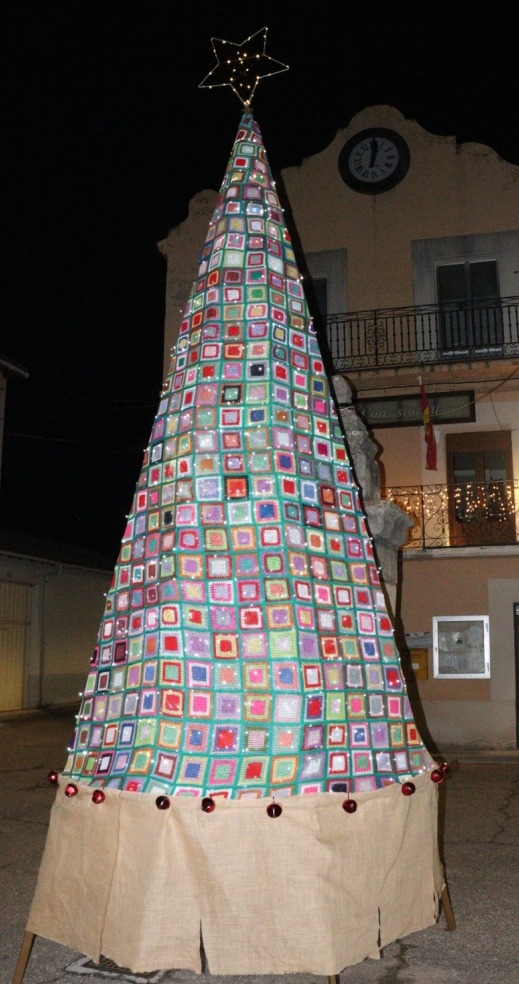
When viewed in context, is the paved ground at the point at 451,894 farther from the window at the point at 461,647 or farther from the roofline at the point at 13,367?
the roofline at the point at 13,367

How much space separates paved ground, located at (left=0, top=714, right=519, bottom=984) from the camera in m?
4.12

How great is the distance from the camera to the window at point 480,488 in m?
14.8

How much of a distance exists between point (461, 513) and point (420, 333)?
3616 mm

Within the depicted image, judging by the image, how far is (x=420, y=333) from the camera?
52.0 feet

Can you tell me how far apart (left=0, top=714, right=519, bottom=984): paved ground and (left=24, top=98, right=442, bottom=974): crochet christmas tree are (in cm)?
36

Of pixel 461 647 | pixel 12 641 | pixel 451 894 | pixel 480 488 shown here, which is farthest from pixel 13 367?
pixel 451 894

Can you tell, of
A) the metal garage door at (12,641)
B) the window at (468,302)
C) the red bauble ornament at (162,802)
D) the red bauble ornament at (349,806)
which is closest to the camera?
the red bauble ornament at (162,802)

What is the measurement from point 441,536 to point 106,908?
1179 centimetres

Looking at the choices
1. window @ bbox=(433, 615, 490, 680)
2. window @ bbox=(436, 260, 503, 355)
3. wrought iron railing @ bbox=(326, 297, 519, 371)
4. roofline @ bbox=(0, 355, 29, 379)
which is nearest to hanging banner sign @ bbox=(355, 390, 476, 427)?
wrought iron railing @ bbox=(326, 297, 519, 371)

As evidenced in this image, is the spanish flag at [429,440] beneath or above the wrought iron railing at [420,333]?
beneath

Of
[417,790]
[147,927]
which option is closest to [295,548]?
[417,790]

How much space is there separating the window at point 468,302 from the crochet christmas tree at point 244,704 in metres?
11.5

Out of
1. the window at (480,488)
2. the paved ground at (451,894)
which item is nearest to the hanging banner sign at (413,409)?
the window at (480,488)

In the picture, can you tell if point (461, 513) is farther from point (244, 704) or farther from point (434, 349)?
point (244, 704)
